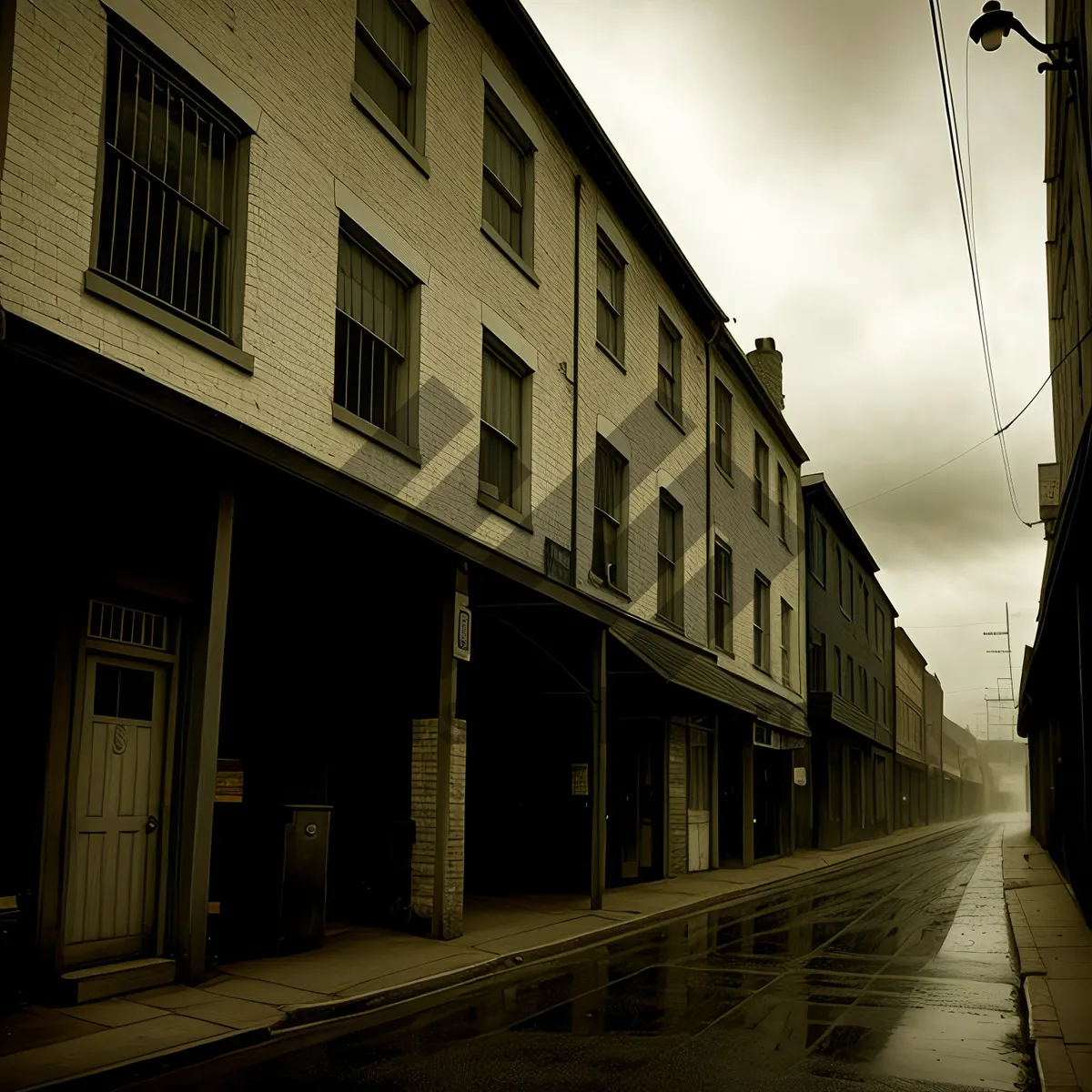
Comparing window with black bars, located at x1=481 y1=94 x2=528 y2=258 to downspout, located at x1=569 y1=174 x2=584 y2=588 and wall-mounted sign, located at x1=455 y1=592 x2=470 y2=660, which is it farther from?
wall-mounted sign, located at x1=455 y1=592 x2=470 y2=660

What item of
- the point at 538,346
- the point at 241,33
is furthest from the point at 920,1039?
the point at 538,346

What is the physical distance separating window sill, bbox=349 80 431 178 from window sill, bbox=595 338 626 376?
5.72 metres

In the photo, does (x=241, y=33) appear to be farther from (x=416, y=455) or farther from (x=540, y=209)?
(x=540, y=209)

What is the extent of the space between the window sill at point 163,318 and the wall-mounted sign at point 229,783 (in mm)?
3458

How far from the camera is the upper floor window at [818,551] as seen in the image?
35.3 meters

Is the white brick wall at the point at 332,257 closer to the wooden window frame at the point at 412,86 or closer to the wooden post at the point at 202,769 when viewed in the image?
the wooden window frame at the point at 412,86

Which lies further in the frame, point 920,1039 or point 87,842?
point 87,842

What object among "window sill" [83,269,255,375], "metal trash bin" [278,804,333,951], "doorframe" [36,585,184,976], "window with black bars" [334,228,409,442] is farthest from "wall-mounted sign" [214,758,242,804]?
"window with black bars" [334,228,409,442]

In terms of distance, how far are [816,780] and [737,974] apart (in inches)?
960

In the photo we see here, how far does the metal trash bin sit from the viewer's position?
10.5 m

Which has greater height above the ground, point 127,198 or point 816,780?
point 127,198

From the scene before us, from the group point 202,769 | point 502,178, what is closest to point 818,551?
point 502,178

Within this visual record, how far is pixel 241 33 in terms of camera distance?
1106cm

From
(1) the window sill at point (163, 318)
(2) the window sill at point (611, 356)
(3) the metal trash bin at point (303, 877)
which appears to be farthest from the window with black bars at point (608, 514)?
(1) the window sill at point (163, 318)
